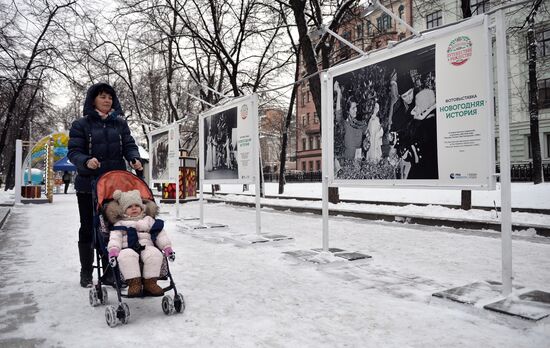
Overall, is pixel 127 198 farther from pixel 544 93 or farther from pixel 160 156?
pixel 544 93

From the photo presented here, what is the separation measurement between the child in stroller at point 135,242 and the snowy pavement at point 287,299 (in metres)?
0.34

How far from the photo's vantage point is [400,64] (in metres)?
5.25

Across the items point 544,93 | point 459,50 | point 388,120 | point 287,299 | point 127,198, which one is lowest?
point 287,299

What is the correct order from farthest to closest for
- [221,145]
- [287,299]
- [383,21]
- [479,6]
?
[383,21] < [479,6] < [221,145] < [287,299]

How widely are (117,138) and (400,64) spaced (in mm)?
3418

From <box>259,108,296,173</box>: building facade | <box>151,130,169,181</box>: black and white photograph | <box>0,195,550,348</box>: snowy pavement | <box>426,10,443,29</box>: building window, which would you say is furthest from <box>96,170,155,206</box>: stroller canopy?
<box>426,10,443,29</box>: building window

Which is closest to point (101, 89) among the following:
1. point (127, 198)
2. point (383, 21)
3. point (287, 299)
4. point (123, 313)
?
point (127, 198)

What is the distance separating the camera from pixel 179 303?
366cm

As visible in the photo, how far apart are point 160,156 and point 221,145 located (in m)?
4.62

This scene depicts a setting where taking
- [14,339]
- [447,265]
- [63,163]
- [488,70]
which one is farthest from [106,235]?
[63,163]

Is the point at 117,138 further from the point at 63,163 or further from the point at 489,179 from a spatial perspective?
the point at 63,163

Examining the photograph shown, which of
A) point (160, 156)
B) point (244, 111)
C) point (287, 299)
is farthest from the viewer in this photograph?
point (160, 156)

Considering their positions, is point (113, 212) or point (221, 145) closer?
point (113, 212)

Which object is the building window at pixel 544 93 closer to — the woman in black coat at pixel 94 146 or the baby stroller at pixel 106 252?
the woman in black coat at pixel 94 146
